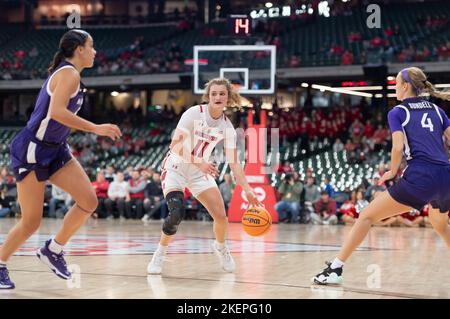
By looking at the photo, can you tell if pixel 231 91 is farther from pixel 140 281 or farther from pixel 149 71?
pixel 149 71

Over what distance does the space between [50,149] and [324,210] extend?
42.3 feet

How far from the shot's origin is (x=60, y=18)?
128 feet

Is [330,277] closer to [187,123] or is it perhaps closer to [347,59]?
[187,123]

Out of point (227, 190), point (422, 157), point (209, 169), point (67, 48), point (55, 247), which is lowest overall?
point (227, 190)

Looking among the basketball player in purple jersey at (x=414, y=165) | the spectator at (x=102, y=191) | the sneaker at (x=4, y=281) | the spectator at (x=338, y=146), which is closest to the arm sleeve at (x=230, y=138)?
the basketball player in purple jersey at (x=414, y=165)

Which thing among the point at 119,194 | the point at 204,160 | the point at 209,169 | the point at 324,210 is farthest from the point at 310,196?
→ the point at 209,169

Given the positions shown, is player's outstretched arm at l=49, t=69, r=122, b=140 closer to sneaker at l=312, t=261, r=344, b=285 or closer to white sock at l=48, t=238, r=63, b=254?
white sock at l=48, t=238, r=63, b=254

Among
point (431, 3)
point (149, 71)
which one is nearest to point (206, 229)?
point (149, 71)

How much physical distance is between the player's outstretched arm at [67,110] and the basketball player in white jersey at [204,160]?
164 centimetres

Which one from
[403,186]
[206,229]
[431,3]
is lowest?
[206,229]

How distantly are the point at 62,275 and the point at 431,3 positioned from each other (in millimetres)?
29372

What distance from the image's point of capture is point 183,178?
309 inches

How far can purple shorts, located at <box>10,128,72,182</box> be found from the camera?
614 cm
